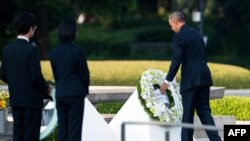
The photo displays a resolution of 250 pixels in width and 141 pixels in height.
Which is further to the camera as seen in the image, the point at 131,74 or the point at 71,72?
the point at 131,74

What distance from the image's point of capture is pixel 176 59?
1351cm

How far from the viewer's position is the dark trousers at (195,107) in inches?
538

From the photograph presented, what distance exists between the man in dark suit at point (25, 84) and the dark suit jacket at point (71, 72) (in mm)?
271

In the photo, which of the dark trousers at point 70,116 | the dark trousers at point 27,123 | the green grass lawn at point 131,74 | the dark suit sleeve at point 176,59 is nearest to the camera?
the dark trousers at point 27,123

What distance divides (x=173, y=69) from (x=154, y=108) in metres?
0.93

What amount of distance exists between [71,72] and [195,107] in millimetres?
2590

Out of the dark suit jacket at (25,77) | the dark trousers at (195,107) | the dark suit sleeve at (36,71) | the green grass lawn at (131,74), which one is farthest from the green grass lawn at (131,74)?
the dark suit sleeve at (36,71)


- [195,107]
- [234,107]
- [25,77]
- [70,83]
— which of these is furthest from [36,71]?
[234,107]

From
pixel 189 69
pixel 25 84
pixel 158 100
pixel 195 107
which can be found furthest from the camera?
pixel 158 100

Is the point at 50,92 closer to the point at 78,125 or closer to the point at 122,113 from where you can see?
A: the point at 78,125

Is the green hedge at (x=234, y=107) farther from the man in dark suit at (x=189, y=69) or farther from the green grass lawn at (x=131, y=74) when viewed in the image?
the green grass lawn at (x=131, y=74)

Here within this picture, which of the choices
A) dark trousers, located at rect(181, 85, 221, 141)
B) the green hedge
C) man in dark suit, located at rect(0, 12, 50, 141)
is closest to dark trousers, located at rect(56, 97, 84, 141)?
man in dark suit, located at rect(0, 12, 50, 141)

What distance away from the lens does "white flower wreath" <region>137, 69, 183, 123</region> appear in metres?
14.3

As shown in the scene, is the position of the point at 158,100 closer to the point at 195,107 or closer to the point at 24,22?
the point at 195,107
